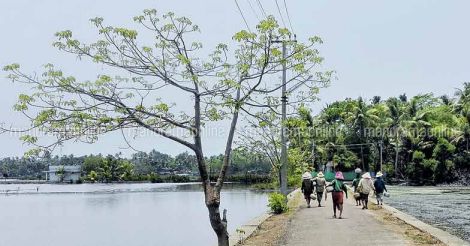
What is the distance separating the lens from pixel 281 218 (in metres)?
20.0

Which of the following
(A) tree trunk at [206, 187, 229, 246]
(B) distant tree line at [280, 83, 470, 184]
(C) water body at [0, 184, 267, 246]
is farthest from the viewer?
(B) distant tree line at [280, 83, 470, 184]

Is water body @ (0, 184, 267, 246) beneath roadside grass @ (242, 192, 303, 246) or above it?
beneath

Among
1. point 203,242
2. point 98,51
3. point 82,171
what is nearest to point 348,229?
point 98,51

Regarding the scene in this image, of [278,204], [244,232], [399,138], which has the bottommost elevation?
[244,232]

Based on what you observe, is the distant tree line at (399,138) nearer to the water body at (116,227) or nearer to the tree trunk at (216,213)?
the water body at (116,227)

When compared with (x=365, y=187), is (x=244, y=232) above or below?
below

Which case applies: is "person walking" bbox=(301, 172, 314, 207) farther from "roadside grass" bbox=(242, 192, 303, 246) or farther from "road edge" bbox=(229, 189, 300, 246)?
"road edge" bbox=(229, 189, 300, 246)

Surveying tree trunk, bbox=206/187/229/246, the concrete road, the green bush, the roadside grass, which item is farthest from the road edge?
tree trunk, bbox=206/187/229/246

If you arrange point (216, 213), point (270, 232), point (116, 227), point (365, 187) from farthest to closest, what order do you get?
1. point (116, 227)
2. point (365, 187)
3. point (270, 232)
4. point (216, 213)

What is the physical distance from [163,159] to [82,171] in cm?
4862

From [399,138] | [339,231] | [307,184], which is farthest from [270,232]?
[399,138]

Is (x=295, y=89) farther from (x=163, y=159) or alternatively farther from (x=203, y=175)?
(x=163, y=159)

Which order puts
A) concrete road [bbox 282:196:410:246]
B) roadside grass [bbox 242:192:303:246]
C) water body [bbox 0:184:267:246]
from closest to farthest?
concrete road [bbox 282:196:410:246] < roadside grass [bbox 242:192:303:246] < water body [bbox 0:184:267:246]

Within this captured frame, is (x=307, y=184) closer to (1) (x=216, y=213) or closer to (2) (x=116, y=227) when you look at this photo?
(1) (x=216, y=213)
